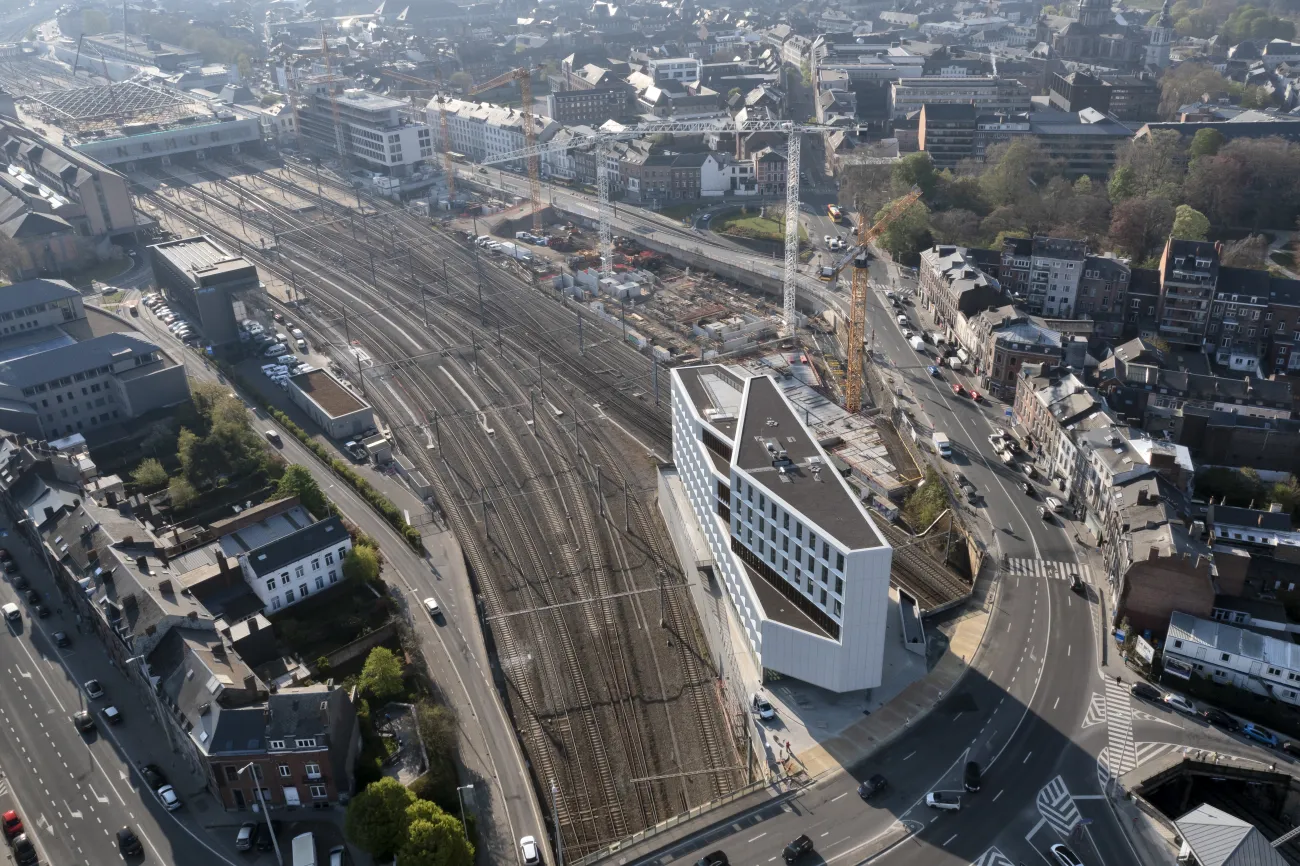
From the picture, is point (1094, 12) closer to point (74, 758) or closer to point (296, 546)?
point (296, 546)

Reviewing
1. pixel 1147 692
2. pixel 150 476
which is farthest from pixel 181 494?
pixel 1147 692

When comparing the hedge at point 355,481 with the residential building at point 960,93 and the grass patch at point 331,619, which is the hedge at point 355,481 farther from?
the residential building at point 960,93

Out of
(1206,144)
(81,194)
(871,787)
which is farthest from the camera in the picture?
(1206,144)

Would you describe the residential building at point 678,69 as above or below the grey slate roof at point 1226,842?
above

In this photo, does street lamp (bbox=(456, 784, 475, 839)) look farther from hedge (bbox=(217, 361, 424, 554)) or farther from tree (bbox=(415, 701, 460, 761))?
hedge (bbox=(217, 361, 424, 554))

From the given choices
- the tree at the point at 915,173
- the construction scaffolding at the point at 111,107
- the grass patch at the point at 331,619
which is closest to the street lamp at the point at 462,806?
the grass patch at the point at 331,619

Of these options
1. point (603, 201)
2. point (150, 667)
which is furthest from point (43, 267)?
point (150, 667)
